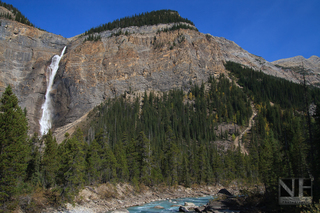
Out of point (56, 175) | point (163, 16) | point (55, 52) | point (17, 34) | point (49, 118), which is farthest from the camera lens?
point (163, 16)

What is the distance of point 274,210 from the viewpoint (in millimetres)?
22859

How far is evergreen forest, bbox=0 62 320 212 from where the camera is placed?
80.7 ft

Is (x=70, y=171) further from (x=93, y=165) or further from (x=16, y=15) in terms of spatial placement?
(x=16, y=15)

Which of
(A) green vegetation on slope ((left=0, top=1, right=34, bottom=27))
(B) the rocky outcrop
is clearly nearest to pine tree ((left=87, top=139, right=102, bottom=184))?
(B) the rocky outcrop

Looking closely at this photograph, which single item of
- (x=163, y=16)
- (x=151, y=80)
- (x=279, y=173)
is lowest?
(x=279, y=173)

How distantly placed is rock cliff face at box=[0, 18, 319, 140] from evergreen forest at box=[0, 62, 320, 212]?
36.1 feet

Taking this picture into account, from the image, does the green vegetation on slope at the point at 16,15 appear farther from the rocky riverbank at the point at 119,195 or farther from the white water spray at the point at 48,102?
the rocky riverbank at the point at 119,195

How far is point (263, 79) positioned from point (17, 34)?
529ft

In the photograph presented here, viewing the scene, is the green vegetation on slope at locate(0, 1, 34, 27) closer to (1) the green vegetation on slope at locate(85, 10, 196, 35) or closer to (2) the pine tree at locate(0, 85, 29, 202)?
(1) the green vegetation on slope at locate(85, 10, 196, 35)

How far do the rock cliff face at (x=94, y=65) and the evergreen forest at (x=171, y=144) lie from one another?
1100 centimetres

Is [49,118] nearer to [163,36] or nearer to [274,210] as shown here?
[163,36]

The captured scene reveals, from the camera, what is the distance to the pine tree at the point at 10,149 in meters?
20.2

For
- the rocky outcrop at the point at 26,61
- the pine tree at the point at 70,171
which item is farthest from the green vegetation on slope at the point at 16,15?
the pine tree at the point at 70,171

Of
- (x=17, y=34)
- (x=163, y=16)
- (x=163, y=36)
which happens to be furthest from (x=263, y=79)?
(x=17, y=34)
